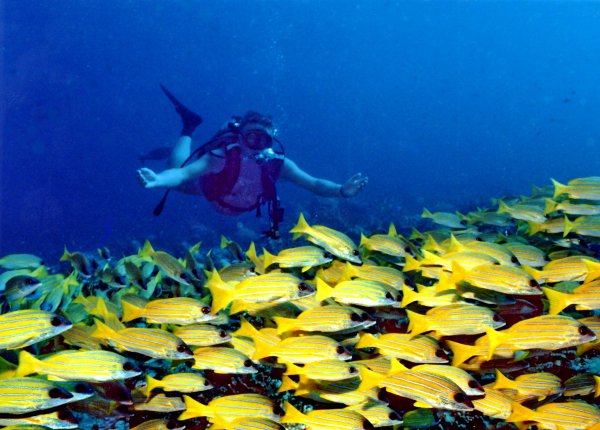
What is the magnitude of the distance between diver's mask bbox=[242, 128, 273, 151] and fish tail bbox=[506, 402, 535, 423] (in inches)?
282

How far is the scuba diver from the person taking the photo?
887cm

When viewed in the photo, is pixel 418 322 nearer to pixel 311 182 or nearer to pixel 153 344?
pixel 153 344

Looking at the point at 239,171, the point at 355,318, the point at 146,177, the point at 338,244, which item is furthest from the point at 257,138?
the point at 355,318

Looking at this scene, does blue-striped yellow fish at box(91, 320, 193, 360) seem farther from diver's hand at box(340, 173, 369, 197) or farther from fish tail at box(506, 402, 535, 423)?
diver's hand at box(340, 173, 369, 197)

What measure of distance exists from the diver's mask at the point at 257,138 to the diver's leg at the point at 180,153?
393 cm

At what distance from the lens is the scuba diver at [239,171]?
29.1ft

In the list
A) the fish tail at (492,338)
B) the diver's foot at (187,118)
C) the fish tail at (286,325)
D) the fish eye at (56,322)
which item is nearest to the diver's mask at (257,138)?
the diver's foot at (187,118)

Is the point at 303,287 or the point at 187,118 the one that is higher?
the point at 187,118

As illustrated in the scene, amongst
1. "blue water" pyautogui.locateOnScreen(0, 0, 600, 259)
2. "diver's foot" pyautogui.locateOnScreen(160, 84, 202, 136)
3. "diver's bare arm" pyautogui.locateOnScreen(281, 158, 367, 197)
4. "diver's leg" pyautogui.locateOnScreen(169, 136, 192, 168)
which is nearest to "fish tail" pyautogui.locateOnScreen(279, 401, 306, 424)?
"diver's bare arm" pyautogui.locateOnScreen(281, 158, 367, 197)

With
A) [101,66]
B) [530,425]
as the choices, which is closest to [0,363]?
[530,425]

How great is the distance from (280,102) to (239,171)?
170688 millimetres

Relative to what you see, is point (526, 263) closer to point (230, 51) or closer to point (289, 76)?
point (230, 51)

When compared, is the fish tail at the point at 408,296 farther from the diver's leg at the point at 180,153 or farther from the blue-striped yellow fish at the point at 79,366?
the diver's leg at the point at 180,153

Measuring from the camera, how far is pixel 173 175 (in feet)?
29.0
